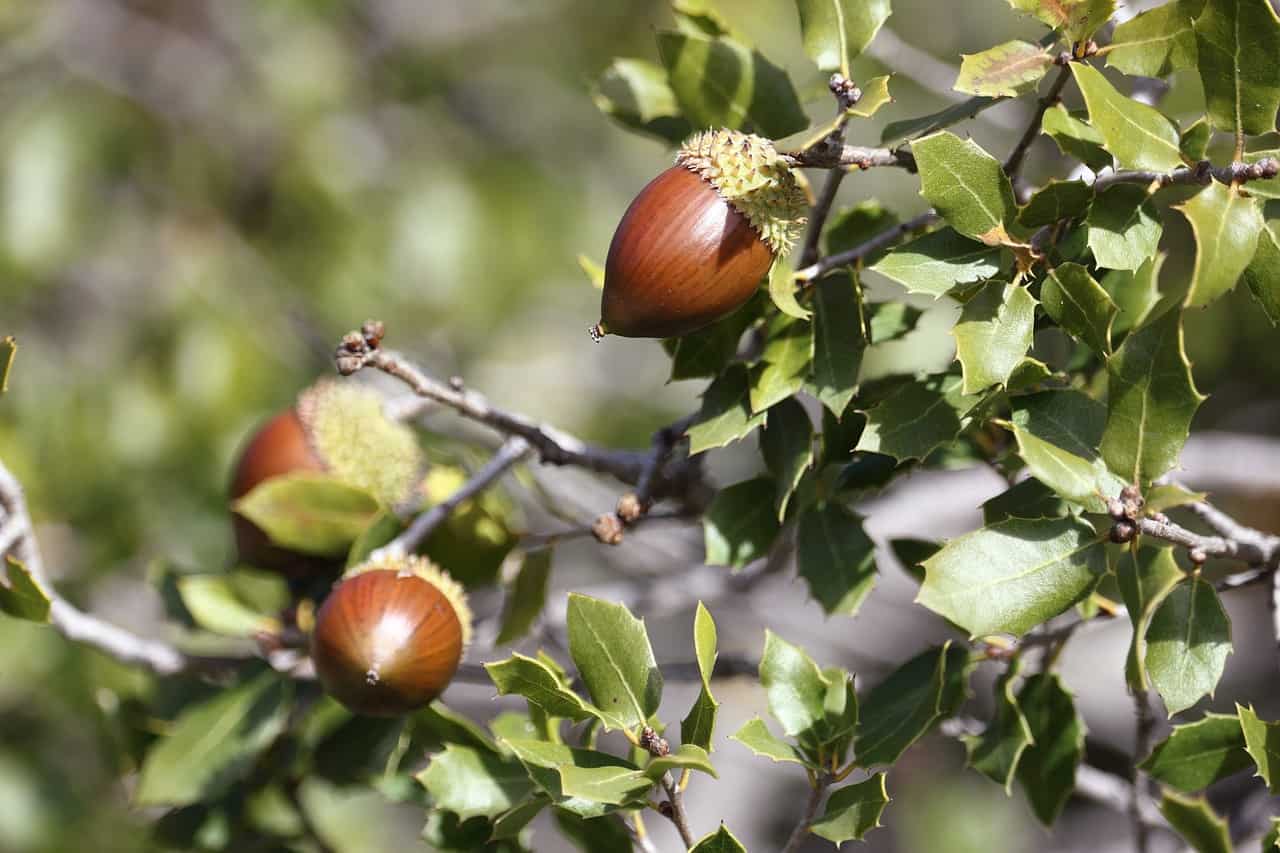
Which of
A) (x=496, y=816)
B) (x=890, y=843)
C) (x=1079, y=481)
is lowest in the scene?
(x=890, y=843)

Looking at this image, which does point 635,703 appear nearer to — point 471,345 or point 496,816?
point 496,816

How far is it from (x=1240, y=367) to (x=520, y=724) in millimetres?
2073

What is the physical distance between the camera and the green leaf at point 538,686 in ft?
3.65

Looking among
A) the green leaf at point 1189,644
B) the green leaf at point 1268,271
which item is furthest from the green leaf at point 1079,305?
the green leaf at point 1189,644

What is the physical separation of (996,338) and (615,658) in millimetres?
443

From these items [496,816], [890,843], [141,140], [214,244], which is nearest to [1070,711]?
[496,816]

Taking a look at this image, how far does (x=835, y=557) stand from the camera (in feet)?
4.44

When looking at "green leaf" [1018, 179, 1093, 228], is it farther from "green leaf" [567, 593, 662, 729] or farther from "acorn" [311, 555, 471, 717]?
"acorn" [311, 555, 471, 717]

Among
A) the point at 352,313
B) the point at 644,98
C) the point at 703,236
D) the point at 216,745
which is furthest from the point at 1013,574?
the point at 352,313

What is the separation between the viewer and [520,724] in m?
1.37

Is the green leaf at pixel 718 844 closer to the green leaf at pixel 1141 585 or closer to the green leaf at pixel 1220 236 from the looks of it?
the green leaf at pixel 1141 585

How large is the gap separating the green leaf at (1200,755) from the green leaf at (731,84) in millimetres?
743

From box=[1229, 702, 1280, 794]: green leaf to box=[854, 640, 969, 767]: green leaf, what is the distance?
10.7 inches

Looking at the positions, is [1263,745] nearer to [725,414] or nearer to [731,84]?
[725,414]
